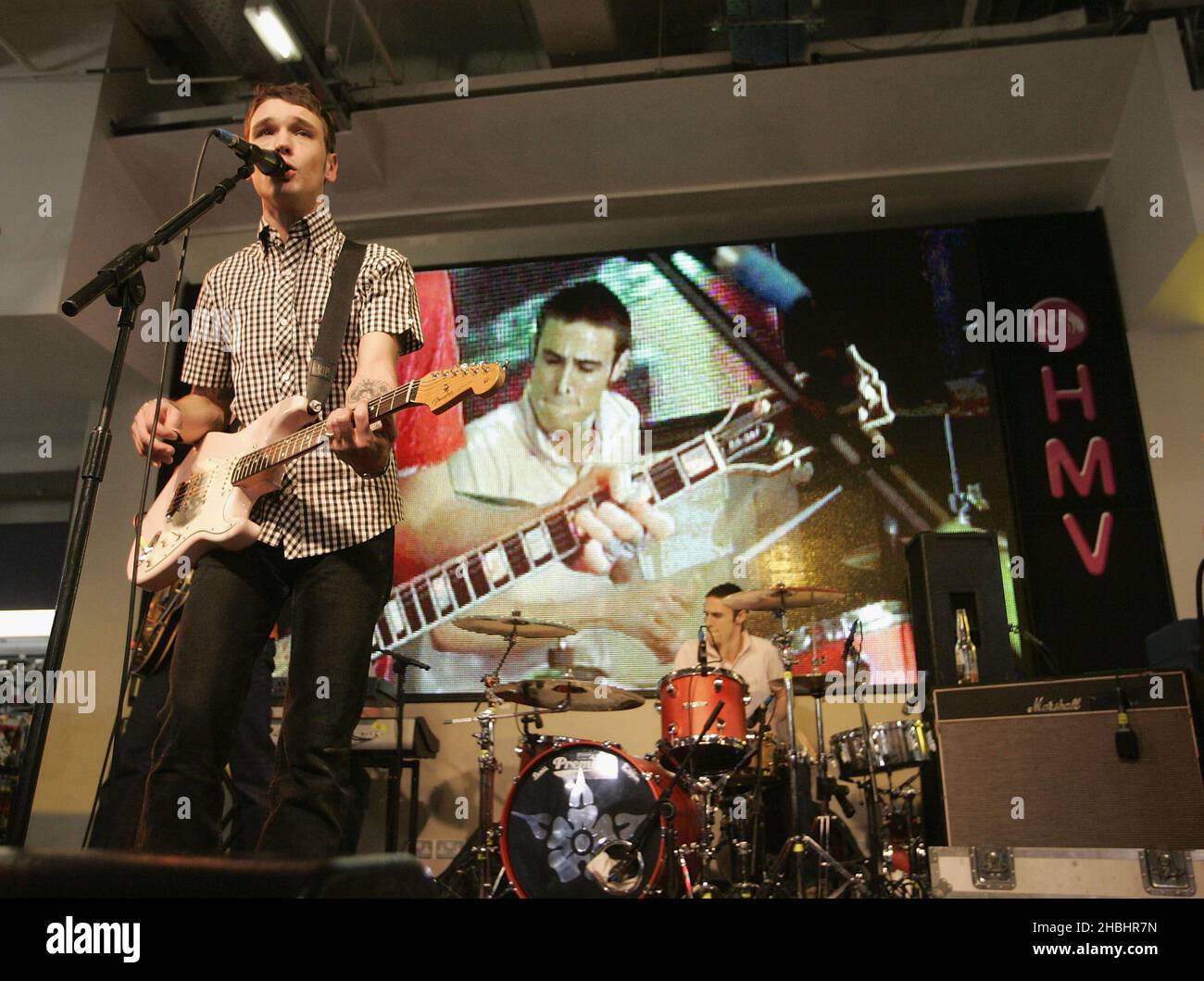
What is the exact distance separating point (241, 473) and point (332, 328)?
351mm

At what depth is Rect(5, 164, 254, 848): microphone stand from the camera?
1.64 meters

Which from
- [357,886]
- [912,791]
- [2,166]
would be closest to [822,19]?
[912,791]

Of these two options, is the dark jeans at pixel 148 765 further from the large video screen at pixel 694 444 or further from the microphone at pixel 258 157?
the large video screen at pixel 694 444

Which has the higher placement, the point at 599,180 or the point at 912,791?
the point at 599,180

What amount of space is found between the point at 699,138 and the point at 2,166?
371 cm

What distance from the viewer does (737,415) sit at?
5582 mm

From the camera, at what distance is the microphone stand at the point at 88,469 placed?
1.64 m

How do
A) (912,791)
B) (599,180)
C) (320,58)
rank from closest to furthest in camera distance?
1. (912,791)
2. (320,58)
3. (599,180)

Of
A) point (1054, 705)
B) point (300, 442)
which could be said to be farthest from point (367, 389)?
point (1054, 705)

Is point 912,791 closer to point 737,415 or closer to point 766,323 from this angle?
point 737,415

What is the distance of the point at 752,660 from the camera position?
16.1 feet

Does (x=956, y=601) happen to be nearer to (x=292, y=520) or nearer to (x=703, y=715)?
(x=703, y=715)

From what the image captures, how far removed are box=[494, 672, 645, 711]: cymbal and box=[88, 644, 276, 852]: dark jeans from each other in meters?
0.94

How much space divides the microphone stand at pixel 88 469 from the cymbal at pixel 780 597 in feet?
9.14
